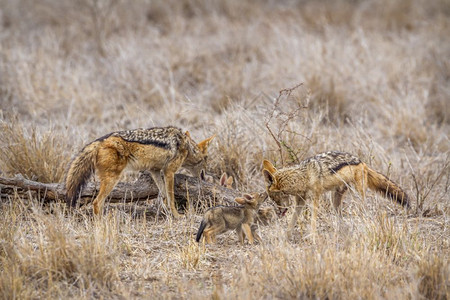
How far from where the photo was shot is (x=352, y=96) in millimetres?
11773

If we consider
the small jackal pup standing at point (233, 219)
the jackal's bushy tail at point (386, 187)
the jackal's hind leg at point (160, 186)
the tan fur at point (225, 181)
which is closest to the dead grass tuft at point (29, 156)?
the jackal's hind leg at point (160, 186)

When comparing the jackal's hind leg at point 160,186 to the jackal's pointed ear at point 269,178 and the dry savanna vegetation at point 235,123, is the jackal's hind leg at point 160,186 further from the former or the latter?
the jackal's pointed ear at point 269,178

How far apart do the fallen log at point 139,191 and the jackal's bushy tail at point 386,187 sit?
1.61 m

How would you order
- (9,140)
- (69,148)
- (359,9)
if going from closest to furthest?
1. (9,140)
2. (69,148)
3. (359,9)

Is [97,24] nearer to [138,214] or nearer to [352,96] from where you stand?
[352,96]

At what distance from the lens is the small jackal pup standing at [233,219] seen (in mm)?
6258

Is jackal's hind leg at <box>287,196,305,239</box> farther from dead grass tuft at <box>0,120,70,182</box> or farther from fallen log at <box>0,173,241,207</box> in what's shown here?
dead grass tuft at <box>0,120,70,182</box>

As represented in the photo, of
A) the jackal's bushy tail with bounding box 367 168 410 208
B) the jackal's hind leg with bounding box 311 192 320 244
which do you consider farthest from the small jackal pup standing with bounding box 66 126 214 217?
the jackal's bushy tail with bounding box 367 168 410 208

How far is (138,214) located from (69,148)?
198 cm

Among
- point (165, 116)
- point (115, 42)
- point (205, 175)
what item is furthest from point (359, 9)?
point (205, 175)

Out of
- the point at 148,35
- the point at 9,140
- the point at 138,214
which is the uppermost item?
the point at 148,35

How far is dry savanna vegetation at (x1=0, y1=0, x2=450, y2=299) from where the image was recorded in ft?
17.0

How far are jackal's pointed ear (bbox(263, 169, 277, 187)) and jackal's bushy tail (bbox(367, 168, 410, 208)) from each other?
3.46ft

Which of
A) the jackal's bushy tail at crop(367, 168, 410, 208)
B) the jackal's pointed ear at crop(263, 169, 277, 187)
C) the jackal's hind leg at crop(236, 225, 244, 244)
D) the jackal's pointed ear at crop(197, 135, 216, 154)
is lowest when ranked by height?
the jackal's hind leg at crop(236, 225, 244, 244)
